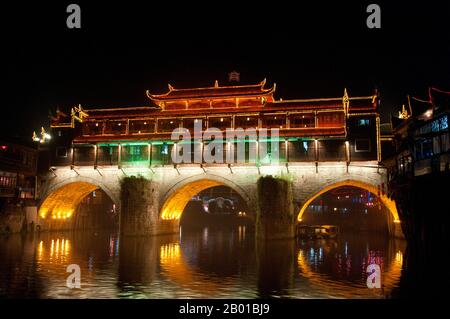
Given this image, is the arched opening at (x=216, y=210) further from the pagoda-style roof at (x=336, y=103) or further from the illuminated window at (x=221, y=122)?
the pagoda-style roof at (x=336, y=103)

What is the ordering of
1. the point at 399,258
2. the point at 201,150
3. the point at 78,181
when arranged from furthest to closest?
the point at 78,181 < the point at 201,150 < the point at 399,258

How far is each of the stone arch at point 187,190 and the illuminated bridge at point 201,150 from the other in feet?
0.29

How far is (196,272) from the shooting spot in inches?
688

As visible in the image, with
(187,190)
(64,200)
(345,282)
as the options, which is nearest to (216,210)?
(187,190)

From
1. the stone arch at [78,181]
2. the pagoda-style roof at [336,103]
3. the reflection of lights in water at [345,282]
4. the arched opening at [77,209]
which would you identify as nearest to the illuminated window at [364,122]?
the pagoda-style roof at [336,103]

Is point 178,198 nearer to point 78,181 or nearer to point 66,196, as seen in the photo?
point 78,181

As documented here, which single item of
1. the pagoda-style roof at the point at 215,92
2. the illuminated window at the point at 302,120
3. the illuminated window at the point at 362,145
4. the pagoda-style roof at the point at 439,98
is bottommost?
the illuminated window at the point at 362,145

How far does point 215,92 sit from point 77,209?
68.3 ft

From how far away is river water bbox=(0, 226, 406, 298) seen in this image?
1338 centimetres

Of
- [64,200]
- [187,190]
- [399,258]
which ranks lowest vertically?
[399,258]

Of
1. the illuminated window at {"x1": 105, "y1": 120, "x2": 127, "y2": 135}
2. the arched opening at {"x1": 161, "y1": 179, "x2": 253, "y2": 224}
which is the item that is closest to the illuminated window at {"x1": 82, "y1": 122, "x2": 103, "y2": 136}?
the illuminated window at {"x1": 105, "y1": 120, "x2": 127, "y2": 135}

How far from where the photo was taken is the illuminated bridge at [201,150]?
34.4 m

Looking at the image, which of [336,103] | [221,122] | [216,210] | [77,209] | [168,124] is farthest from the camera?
[216,210]

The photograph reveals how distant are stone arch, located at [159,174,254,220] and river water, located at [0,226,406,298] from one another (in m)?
9.41
